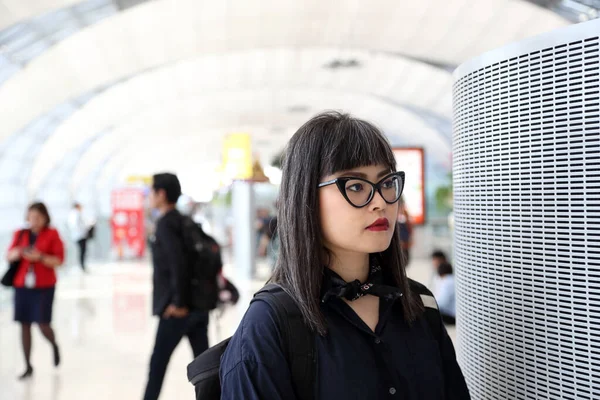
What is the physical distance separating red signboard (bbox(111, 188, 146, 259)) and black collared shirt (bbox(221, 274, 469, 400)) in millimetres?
25134

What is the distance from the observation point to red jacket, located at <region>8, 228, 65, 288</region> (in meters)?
7.43

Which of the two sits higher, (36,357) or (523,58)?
(523,58)

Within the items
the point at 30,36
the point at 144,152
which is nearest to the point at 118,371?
the point at 30,36

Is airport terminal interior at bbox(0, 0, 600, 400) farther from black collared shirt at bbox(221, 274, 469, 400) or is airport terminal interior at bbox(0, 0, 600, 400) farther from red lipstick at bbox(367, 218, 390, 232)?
black collared shirt at bbox(221, 274, 469, 400)

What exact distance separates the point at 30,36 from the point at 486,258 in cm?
1816

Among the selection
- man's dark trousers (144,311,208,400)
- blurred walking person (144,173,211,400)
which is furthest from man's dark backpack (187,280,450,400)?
blurred walking person (144,173,211,400)

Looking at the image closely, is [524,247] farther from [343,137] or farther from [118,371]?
[118,371]

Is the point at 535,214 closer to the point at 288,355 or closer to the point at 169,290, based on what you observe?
the point at 288,355

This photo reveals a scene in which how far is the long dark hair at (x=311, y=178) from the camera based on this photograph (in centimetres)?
198

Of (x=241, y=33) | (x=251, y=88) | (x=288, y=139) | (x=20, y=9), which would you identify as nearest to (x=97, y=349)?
(x=288, y=139)

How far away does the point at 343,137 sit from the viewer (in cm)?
200

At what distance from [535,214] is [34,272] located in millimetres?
6274

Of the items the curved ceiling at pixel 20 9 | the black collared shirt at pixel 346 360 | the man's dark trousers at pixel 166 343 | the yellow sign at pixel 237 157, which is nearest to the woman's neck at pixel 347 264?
the black collared shirt at pixel 346 360

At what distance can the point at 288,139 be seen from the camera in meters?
7.05
